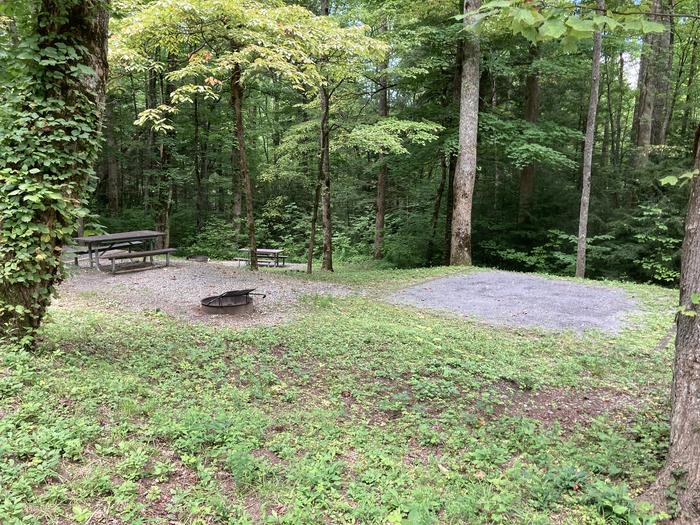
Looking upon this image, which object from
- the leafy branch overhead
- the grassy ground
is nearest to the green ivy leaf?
the leafy branch overhead

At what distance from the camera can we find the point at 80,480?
2.30 metres

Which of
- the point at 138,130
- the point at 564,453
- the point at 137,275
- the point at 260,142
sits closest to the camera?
the point at 564,453

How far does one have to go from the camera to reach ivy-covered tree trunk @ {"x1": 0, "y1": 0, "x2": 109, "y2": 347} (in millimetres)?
3473

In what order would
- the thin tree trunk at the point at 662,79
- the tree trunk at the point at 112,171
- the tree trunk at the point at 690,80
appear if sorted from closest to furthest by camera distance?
the thin tree trunk at the point at 662,79 → the tree trunk at the point at 690,80 → the tree trunk at the point at 112,171

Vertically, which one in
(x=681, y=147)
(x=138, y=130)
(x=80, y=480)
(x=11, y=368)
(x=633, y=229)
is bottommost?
(x=80, y=480)

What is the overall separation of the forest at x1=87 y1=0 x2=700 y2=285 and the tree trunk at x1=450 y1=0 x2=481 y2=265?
27 cm

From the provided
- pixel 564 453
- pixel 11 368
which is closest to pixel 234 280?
pixel 11 368

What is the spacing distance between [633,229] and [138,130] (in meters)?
18.4

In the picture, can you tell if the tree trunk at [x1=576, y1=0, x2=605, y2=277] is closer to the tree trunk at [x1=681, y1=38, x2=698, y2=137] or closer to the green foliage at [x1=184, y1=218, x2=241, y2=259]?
the tree trunk at [x1=681, y1=38, x2=698, y2=137]

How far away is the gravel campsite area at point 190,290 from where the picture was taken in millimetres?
6613

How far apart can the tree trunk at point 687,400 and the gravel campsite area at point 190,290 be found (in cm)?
486

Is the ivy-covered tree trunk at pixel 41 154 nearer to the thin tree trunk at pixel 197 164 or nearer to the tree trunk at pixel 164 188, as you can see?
the tree trunk at pixel 164 188

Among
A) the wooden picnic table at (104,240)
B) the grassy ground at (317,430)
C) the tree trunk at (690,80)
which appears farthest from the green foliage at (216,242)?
the tree trunk at (690,80)

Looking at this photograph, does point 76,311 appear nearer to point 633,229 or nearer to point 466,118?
point 466,118
